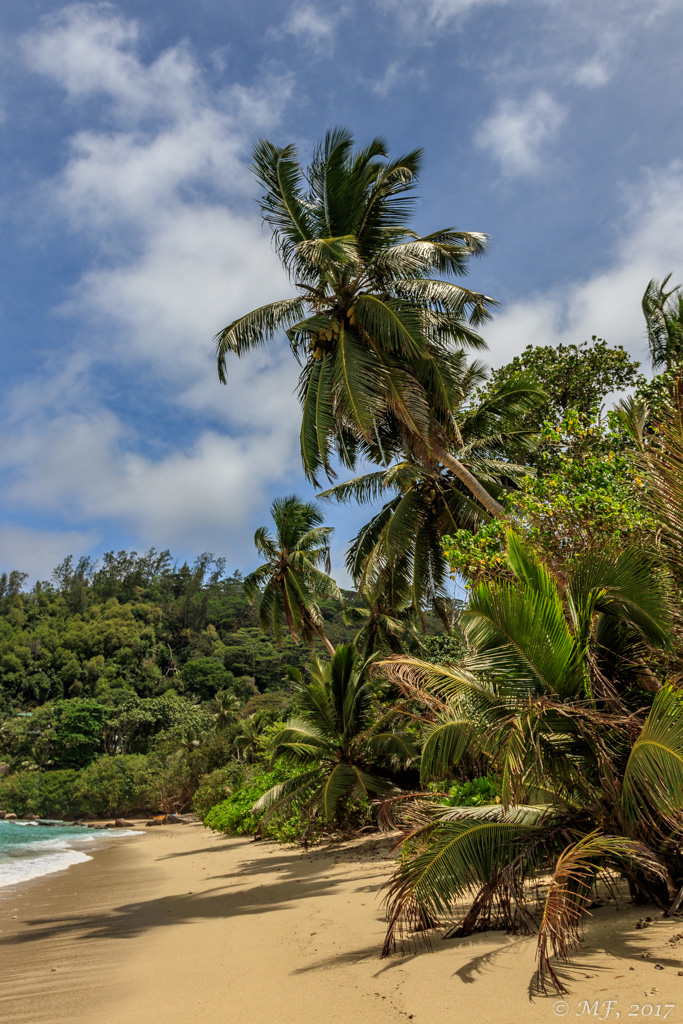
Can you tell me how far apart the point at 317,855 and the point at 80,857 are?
11.8 m

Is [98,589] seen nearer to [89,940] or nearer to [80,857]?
[80,857]

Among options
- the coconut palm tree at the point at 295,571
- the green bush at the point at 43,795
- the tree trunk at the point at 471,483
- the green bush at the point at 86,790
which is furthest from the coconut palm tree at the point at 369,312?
the green bush at the point at 43,795

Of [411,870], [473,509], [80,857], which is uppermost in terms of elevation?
[473,509]

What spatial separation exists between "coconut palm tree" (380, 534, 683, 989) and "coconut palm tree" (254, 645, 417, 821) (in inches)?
359

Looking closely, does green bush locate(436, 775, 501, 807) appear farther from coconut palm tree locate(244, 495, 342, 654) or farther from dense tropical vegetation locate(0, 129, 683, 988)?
coconut palm tree locate(244, 495, 342, 654)

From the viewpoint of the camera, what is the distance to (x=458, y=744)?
5727 mm

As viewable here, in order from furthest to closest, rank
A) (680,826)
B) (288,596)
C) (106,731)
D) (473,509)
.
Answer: (106,731) → (288,596) → (473,509) → (680,826)

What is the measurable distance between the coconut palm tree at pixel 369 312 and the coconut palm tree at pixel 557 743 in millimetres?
5332

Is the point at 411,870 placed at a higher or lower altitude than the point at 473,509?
lower

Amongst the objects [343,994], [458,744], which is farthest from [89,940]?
[458,744]

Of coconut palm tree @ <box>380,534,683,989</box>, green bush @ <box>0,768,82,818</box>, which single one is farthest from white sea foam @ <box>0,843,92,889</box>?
green bush @ <box>0,768,82,818</box>

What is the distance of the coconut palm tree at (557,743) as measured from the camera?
4543 mm

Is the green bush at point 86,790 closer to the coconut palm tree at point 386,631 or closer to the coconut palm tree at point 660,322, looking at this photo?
the coconut palm tree at point 386,631

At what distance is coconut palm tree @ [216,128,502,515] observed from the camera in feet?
35.3
